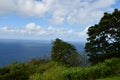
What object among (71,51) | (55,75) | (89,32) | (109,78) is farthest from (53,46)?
(109,78)

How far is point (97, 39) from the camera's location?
947 inches

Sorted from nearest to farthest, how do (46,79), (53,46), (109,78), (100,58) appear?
(109,78) < (46,79) < (100,58) < (53,46)

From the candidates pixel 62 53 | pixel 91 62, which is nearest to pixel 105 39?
pixel 91 62

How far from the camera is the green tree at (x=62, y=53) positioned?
28359 millimetres

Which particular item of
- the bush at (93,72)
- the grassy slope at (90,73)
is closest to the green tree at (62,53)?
the grassy slope at (90,73)

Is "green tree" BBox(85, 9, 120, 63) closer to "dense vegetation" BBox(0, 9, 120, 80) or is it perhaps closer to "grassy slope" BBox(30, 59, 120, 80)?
"dense vegetation" BBox(0, 9, 120, 80)

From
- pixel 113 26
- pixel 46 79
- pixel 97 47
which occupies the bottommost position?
pixel 46 79

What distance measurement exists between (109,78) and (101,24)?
8376mm

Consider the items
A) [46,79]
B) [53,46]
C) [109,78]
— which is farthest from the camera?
[53,46]

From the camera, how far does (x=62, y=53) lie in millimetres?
28297

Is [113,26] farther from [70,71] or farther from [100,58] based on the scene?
[70,71]

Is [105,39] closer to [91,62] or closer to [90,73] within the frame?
[91,62]

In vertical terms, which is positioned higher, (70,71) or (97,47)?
(97,47)

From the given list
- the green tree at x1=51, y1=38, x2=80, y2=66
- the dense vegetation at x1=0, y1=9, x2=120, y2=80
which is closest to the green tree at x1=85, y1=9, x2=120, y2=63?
the dense vegetation at x1=0, y1=9, x2=120, y2=80
